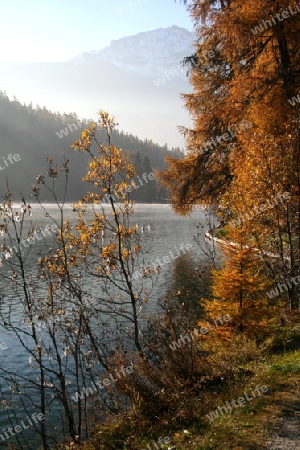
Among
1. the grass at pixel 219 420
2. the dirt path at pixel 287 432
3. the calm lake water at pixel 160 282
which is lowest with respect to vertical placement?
the calm lake water at pixel 160 282

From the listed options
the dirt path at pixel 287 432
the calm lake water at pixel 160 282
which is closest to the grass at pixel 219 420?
the dirt path at pixel 287 432

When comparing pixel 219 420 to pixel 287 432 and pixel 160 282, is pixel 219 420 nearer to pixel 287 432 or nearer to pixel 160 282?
pixel 287 432

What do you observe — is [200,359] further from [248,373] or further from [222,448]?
[222,448]

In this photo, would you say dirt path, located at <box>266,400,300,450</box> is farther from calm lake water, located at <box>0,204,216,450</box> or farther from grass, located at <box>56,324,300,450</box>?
calm lake water, located at <box>0,204,216,450</box>

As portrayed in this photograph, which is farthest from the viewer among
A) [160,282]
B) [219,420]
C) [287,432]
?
[160,282]

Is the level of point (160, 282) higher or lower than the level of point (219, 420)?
lower

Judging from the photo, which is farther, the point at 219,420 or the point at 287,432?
the point at 219,420

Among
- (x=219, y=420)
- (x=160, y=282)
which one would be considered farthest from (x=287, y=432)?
(x=160, y=282)

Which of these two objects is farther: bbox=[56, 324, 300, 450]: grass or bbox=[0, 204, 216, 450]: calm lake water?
bbox=[0, 204, 216, 450]: calm lake water

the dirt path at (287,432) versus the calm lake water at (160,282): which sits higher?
the dirt path at (287,432)

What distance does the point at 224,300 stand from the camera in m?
11.6

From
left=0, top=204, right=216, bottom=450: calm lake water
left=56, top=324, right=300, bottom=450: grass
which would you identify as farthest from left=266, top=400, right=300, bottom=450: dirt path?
left=0, top=204, right=216, bottom=450: calm lake water

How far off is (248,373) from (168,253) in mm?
27448

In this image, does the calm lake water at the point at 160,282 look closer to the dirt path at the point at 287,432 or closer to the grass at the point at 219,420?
the grass at the point at 219,420
